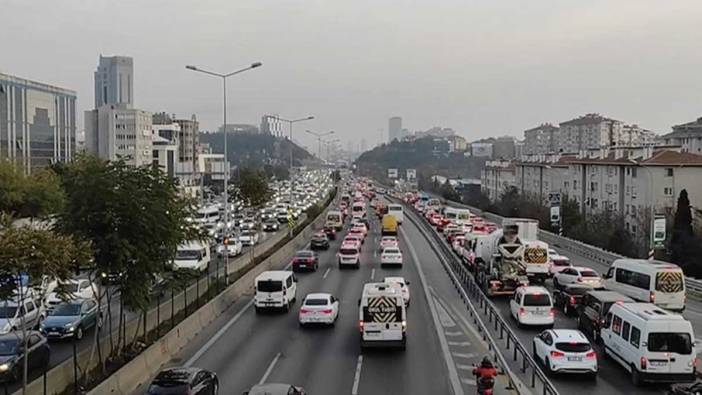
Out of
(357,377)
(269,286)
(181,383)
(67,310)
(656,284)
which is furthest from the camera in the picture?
(269,286)

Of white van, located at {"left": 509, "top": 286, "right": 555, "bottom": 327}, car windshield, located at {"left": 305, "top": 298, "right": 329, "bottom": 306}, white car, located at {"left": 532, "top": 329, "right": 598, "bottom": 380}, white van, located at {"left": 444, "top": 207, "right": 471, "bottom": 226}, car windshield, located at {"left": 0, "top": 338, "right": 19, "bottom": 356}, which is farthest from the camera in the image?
white van, located at {"left": 444, "top": 207, "right": 471, "bottom": 226}

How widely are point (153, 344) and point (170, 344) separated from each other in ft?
4.93

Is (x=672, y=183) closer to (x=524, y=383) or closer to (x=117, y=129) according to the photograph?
(x=524, y=383)

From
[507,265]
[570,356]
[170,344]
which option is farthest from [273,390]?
[507,265]

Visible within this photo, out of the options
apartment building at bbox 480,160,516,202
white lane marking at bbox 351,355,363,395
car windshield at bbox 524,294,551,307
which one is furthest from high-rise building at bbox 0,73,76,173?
white lane marking at bbox 351,355,363,395

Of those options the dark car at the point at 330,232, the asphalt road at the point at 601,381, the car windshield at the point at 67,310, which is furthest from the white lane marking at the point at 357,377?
the dark car at the point at 330,232

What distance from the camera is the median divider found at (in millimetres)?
18156

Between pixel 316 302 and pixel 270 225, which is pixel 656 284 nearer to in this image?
pixel 316 302

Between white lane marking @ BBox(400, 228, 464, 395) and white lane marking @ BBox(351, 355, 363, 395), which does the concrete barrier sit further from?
white lane marking @ BBox(400, 228, 464, 395)

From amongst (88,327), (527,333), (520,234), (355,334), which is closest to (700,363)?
(527,333)

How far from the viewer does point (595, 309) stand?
82.7 ft

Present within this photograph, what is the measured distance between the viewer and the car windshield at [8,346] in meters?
19.8

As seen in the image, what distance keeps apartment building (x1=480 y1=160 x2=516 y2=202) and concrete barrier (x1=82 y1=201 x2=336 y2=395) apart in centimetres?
9318

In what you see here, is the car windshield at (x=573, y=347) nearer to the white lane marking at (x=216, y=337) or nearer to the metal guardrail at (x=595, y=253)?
the white lane marking at (x=216, y=337)
